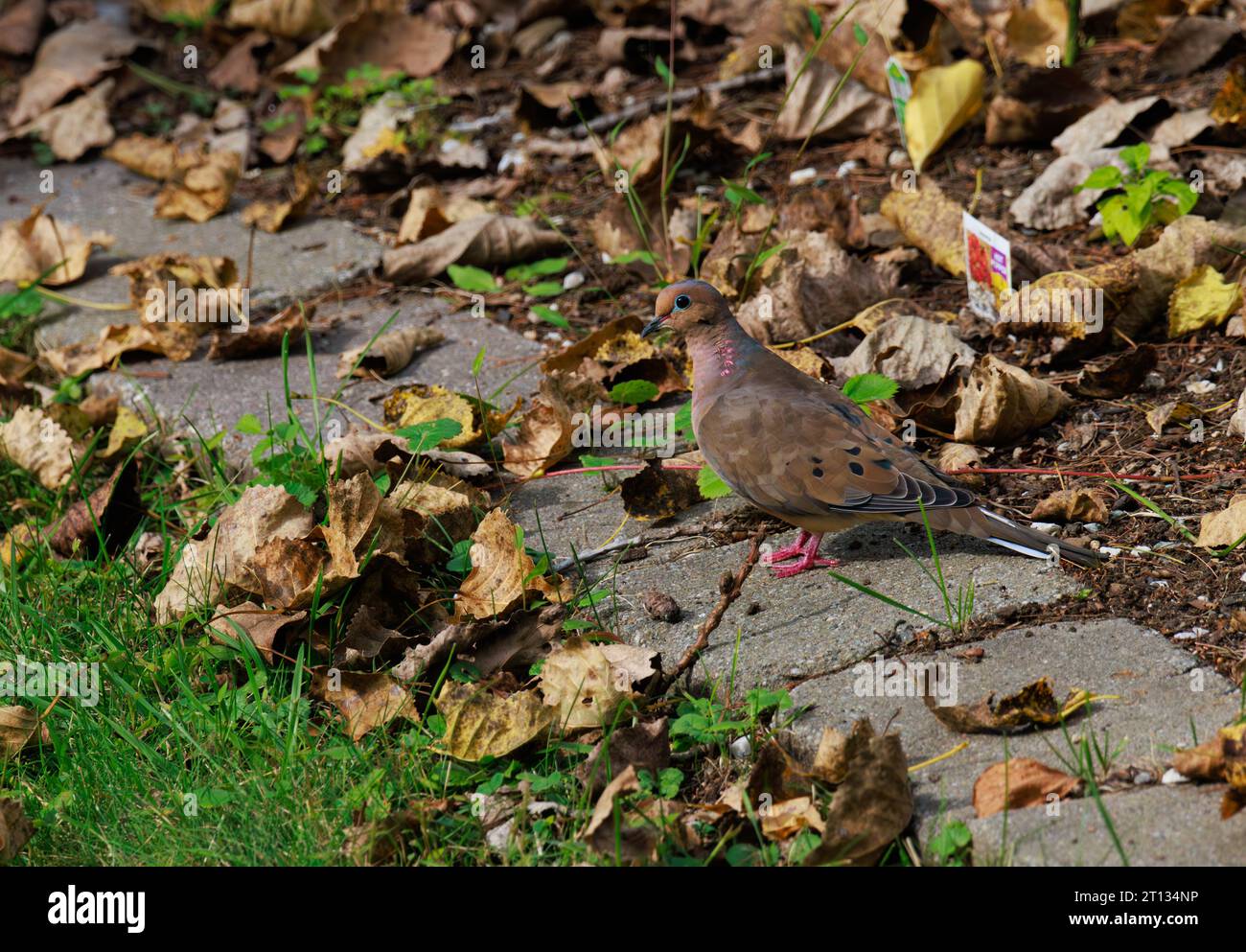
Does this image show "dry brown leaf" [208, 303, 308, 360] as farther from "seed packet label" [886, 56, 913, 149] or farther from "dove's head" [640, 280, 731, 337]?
"seed packet label" [886, 56, 913, 149]

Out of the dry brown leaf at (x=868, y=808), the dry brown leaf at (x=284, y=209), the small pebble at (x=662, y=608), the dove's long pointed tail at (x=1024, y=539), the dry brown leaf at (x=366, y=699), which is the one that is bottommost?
the dry brown leaf at (x=284, y=209)

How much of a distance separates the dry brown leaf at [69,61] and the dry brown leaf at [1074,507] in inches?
242

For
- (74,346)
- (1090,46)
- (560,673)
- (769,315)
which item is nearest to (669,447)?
(769,315)

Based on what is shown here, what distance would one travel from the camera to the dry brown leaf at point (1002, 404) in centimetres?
368

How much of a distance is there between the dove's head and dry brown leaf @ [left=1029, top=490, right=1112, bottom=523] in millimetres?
1080

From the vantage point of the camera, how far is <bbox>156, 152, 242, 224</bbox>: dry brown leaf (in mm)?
6129

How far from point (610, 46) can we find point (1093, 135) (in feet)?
8.62

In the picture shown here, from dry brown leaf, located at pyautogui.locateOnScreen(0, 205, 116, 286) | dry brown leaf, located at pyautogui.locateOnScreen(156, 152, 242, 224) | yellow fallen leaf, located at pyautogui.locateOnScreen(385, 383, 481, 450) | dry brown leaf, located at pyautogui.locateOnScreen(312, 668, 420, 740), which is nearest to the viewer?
dry brown leaf, located at pyautogui.locateOnScreen(312, 668, 420, 740)

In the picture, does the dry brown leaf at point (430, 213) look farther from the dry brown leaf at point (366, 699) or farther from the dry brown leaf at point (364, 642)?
the dry brown leaf at point (366, 699)

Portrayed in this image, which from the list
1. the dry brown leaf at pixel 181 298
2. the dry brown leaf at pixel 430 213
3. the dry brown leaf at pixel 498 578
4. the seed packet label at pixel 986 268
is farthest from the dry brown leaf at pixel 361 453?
the seed packet label at pixel 986 268

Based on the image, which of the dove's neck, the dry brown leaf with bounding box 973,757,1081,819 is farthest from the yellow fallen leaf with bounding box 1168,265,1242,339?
the dry brown leaf with bounding box 973,757,1081,819

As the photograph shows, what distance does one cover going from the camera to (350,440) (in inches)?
152

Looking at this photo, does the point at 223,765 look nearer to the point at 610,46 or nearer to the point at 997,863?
the point at 997,863

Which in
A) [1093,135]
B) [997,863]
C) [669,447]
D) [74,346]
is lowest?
[74,346]
